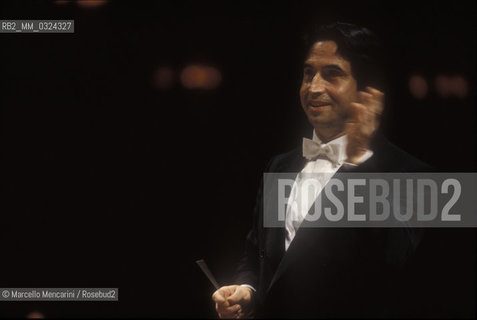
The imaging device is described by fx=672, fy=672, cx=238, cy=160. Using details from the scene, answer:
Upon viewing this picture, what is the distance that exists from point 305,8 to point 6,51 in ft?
5.27

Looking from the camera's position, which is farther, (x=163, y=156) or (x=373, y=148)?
(x=163, y=156)

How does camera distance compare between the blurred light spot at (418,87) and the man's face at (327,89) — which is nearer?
the man's face at (327,89)

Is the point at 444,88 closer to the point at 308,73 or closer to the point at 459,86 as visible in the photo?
the point at 459,86

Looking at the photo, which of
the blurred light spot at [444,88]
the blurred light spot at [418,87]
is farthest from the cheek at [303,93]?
the blurred light spot at [444,88]

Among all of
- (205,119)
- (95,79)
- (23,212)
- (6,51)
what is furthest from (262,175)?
(6,51)

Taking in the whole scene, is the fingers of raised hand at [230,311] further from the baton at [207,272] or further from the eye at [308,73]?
the eye at [308,73]

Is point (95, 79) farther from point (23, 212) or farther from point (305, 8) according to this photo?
point (305, 8)

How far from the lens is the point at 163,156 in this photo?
11.5ft

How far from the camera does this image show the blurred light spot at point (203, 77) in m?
3.48

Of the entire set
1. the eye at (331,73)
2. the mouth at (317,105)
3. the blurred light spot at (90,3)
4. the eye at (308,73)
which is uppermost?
the blurred light spot at (90,3)

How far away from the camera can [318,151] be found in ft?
10.5

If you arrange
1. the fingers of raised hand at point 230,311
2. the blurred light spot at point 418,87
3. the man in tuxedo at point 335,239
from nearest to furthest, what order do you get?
the man in tuxedo at point 335,239
the fingers of raised hand at point 230,311
the blurred light spot at point 418,87

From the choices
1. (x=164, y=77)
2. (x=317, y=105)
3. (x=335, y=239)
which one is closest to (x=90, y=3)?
(x=164, y=77)

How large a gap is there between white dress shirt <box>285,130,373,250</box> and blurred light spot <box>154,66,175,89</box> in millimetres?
856
